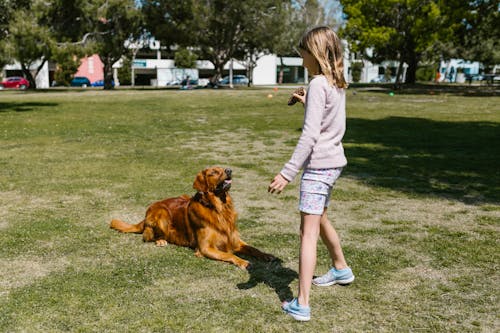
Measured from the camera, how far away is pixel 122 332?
3482 millimetres

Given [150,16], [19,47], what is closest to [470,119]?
[19,47]

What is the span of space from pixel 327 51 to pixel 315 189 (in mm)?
972

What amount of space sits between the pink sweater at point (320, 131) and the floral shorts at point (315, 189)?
0.05m

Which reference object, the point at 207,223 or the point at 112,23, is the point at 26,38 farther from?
the point at 207,223

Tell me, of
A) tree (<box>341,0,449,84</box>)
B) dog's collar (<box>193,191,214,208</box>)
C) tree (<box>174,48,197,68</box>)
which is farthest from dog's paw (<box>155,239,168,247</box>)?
tree (<box>174,48,197,68</box>)

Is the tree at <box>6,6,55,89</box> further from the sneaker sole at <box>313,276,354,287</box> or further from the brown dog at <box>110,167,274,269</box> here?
the sneaker sole at <box>313,276,354,287</box>

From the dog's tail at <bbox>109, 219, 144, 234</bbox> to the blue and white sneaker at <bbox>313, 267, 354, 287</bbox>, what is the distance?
225cm

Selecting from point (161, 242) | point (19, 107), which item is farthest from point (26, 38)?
point (161, 242)

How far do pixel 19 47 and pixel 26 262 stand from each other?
2543 centimetres

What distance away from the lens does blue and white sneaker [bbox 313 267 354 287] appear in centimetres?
424

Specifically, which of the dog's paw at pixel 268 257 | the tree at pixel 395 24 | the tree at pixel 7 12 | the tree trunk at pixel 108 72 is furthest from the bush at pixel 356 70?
the dog's paw at pixel 268 257

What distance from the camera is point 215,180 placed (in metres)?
4.60

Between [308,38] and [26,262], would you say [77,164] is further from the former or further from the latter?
[308,38]

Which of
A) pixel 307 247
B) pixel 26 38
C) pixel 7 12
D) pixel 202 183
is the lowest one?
pixel 307 247
